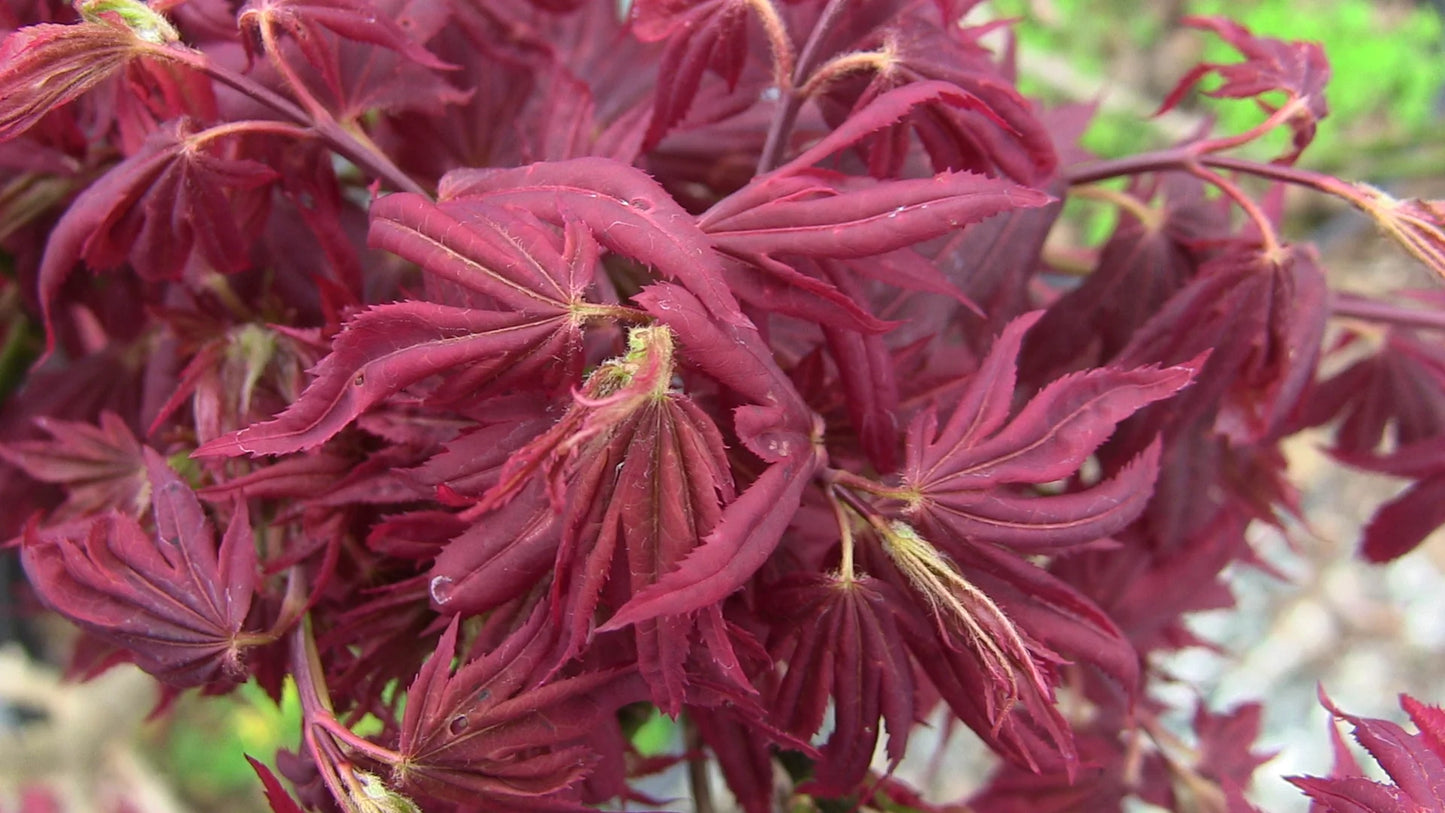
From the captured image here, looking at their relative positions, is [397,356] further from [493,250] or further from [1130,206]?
[1130,206]

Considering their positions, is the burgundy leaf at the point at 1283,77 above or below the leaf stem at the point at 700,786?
above

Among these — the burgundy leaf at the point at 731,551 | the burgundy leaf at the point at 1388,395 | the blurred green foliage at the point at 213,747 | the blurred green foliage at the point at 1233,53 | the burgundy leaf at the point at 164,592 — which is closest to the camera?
the burgundy leaf at the point at 731,551

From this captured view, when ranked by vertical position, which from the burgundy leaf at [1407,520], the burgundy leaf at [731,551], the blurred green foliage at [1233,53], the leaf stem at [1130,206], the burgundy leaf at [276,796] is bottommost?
the blurred green foliage at [1233,53]

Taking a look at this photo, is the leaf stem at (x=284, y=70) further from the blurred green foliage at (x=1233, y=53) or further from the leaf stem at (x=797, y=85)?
the blurred green foliage at (x=1233, y=53)

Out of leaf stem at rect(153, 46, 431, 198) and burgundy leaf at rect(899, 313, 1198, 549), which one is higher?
leaf stem at rect(153, 46, 431, 198)

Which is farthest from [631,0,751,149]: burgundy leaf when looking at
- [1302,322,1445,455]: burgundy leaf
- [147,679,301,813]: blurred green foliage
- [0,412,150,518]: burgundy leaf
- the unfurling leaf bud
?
[147,679,301,813]: blurred green foliage

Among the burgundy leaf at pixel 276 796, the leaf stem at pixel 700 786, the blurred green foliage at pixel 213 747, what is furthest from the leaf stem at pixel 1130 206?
the blurred green foliage at pixel 213 747

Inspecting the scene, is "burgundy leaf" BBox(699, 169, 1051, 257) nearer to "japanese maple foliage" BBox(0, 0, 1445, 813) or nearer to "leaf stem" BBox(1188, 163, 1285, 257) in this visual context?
"japanese maple foliage" BBox(0, 0, 1445, 813)

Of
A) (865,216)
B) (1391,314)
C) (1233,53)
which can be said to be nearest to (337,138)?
(865,216)

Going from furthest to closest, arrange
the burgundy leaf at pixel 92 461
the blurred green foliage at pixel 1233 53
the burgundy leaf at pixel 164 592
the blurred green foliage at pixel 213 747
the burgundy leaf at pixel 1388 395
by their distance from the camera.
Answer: the blurred green foliage at pixel 1233 53
the blurred green foliage at pixel 213 747
the burgundy leaf at pixel 1388 395
the burgundy leaf at pixel 92 461
the burgundy leaf at pixel 164 592
